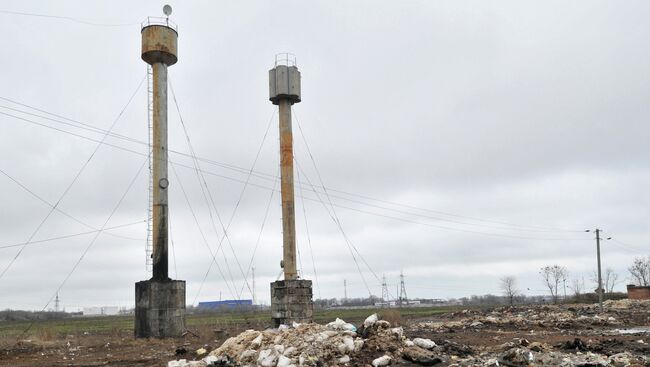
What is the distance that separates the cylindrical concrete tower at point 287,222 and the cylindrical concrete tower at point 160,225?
5350mm

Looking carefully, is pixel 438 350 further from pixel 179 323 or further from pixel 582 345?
pixel 179 323

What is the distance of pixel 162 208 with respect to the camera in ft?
98.9

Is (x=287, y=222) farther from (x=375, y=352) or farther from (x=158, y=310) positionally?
(x=375, y=352)

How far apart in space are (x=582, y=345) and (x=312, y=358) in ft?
28.9

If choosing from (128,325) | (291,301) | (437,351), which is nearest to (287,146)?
(291,301)

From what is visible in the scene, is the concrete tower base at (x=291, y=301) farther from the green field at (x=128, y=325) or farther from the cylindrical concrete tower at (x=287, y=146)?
the green field at (x=128, y=325)

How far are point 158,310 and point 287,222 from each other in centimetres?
828

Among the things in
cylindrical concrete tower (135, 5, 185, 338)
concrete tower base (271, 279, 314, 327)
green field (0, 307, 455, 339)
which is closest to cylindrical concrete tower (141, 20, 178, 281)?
cylindrical concrete tower (135, 5, 185, 338)

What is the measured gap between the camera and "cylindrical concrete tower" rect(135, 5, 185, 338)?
29.1 meters

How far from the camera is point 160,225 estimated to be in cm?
3006

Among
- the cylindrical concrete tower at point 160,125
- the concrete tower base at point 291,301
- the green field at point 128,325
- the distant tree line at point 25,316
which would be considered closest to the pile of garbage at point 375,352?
the cylindrical concrete tower at point 160,125

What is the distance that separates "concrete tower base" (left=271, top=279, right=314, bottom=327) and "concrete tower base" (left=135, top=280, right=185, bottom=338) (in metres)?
5.12

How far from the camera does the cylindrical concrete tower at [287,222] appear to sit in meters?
31.9

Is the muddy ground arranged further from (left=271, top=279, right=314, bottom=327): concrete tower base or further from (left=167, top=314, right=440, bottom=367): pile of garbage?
(left=271, top=279, right=314, bottom=327): concrete tower base
